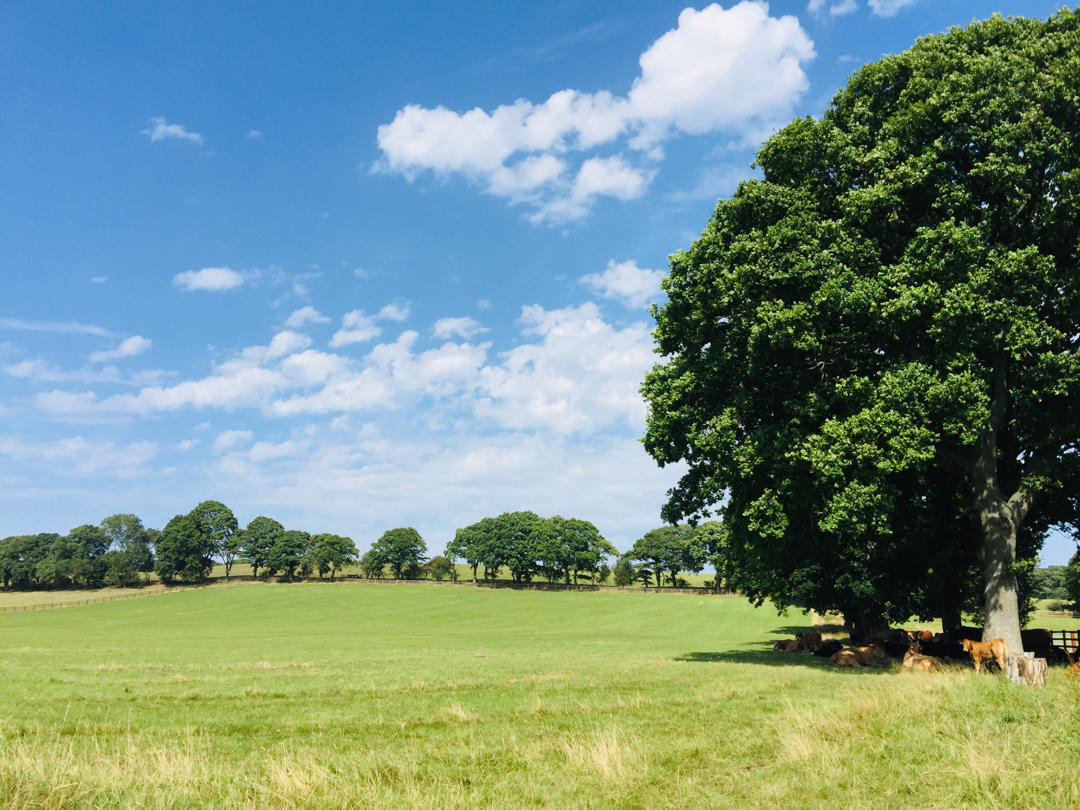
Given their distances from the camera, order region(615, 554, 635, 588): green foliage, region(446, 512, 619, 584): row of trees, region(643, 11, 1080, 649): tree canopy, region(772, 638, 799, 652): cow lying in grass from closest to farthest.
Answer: region(643, 11, 1080, 649): tree canopy
region(772, 638, 799, 652): cow lying in grass
region(446, 512, 619, 584): row of trees
region(615, 554, 635, 588): green foliage

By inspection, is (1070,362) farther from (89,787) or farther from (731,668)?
(89,787)

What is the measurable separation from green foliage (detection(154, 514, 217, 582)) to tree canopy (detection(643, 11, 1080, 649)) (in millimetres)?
159654

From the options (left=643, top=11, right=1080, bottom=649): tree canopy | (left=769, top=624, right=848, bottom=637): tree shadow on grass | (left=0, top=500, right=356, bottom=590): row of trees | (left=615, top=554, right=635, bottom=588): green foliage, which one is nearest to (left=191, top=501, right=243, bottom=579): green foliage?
(left=0, top=500, right=356, bottom=590): row of trees

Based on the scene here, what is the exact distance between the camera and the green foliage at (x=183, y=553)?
15975cm

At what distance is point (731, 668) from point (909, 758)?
19368 mm

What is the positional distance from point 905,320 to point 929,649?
1855 cm

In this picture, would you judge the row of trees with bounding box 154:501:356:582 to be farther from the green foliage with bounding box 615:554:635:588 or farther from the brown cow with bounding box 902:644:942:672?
the brown cow with bounding box 902:644:942:672

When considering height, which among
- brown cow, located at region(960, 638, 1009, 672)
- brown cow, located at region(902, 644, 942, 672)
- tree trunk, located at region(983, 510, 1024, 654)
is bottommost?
brown cow, located at region(902, 644, 942, 672)

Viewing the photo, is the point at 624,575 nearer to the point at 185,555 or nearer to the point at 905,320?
the point at 185,555

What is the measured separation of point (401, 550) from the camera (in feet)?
585

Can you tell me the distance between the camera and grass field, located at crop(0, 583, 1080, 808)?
10039mm

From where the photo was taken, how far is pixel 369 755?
13109mm

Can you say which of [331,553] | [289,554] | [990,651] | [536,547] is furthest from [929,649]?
[289,554]

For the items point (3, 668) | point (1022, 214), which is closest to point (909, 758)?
point (1022, 214)
